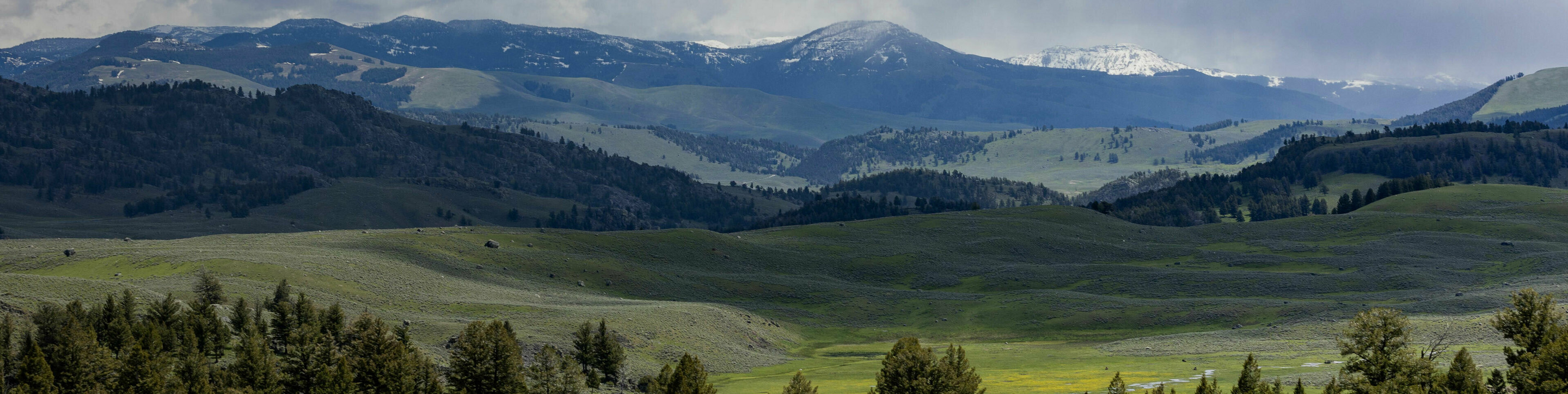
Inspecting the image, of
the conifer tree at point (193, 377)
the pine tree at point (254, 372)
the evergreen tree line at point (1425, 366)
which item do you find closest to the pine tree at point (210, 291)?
the conifer tree at point (193, 377)

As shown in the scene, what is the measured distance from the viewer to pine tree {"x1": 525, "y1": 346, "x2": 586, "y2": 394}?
3324 inches

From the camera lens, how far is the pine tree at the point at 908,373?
70500 millimetres

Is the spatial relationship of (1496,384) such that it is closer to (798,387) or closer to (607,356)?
(798,387)

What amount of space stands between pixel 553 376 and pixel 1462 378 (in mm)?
60743

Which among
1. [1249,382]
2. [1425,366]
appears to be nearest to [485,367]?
[1249,382]

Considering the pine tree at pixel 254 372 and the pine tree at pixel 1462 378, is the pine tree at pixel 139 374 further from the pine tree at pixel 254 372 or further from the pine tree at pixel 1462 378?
the pine tree at pixel 1462 378

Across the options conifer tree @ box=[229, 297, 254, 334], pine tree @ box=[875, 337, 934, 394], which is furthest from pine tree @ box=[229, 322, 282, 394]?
pine tree @ box=[875, 337, 934, 394]

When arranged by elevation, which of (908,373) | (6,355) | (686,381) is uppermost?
(908,373)

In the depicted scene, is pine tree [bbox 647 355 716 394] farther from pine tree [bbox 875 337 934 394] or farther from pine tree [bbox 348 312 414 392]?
pine tree [bbox 348 312 414 392]

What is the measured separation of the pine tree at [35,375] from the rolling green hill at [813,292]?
26415 mm

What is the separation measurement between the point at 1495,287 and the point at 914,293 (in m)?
79.7

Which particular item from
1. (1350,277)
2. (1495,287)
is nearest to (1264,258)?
(1350,277)

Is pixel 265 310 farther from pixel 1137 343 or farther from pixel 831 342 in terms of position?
pixel 1137 343

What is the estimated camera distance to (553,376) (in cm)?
8588
